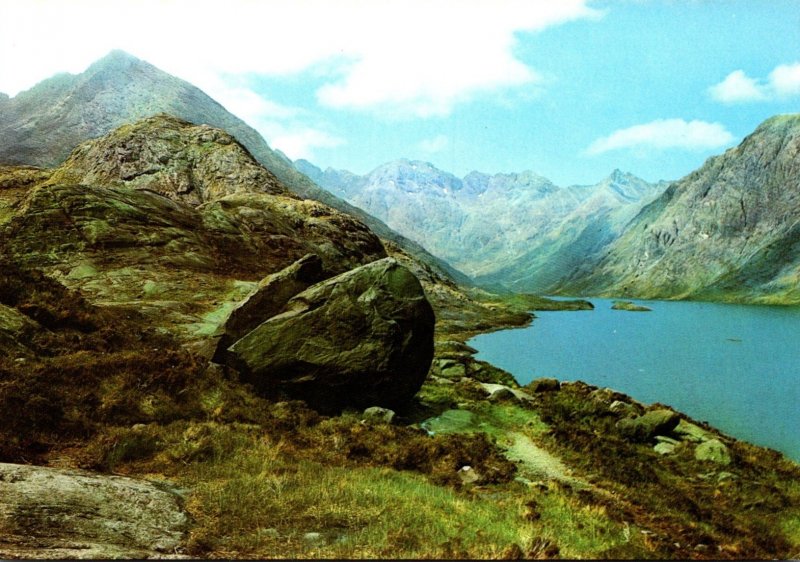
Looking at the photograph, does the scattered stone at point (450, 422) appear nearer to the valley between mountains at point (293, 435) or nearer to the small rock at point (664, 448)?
the valley between mountains at point (293, 435)

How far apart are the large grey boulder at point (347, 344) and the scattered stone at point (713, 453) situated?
12587 millimetres

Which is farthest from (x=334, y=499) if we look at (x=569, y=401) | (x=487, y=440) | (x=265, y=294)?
(x=569, y=401)

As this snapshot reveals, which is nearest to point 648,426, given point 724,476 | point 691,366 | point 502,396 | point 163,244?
point 724,476

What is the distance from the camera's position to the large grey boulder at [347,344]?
1962 cm

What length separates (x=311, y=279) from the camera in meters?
25.0

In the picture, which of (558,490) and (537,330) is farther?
(537,330)

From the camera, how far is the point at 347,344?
20312mm

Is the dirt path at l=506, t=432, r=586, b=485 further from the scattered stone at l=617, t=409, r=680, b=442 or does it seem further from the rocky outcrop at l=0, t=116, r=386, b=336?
the rocky outcrop at l=0, t=116, r=386, b=336

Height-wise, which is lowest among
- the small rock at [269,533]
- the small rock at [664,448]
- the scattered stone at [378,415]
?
the small rock at [664,448]

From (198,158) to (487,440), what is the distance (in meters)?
87.6

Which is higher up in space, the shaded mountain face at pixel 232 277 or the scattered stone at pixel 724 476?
the shaded mountain face at pixel 232 277

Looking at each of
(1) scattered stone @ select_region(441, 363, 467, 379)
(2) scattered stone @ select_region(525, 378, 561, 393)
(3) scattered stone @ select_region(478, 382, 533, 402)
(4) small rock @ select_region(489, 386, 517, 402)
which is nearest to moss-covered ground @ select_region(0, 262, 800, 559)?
(4) small rock @ select_region(489, 386, 517, 402)

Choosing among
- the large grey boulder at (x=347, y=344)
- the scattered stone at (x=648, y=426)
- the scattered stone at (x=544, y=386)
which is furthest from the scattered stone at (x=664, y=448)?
the large grey boulder at (x=347, y=344)

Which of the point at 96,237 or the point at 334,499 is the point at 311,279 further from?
the point at 96,237
